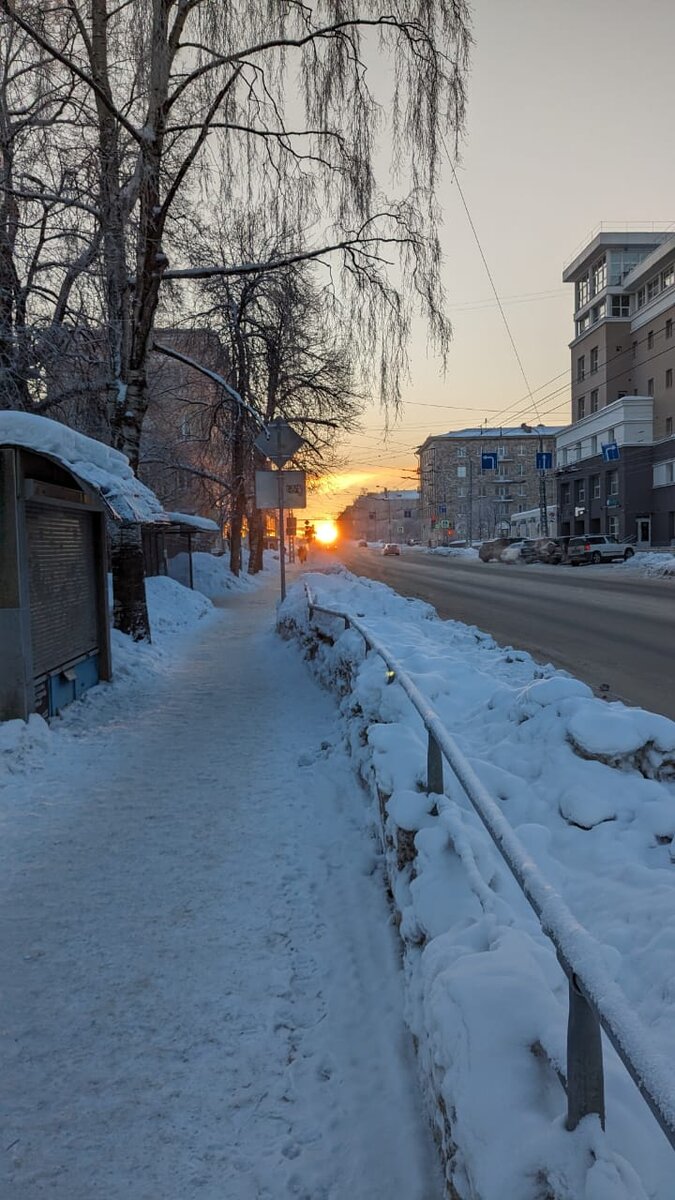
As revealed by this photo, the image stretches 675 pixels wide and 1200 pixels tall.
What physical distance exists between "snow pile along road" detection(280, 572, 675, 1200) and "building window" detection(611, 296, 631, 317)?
A: 56.1 metres

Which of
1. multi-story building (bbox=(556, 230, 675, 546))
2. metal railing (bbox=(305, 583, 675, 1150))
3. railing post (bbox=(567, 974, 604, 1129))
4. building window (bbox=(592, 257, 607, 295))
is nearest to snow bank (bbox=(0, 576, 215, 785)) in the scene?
metal railing (bbox=(305, 583, 675, 1150))

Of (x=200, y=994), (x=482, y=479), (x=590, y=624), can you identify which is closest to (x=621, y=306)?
(x=590, y=624)

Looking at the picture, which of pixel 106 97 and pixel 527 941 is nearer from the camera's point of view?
pixel 527 941

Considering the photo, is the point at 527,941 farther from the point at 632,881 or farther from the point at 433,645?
the point at 433,645

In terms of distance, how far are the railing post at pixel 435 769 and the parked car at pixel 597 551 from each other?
41965mm

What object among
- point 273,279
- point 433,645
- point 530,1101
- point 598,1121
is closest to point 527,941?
point 530,1101

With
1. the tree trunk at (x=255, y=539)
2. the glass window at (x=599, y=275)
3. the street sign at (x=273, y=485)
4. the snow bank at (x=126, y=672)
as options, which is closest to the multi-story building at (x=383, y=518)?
the glass window at (x=599, y=275)

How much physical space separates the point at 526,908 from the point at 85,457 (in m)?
5.73

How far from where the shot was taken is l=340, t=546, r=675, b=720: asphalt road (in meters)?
8.88

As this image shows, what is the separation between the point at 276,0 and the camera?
316 inches

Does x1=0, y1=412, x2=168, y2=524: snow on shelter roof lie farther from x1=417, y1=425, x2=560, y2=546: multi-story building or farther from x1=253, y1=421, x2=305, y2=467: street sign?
x1=417, y1=425, x2=560, y2=546: multi-story building

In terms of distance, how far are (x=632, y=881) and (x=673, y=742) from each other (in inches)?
47.7

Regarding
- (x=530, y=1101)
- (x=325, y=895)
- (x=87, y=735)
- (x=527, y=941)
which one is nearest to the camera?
(x=530, y=1101)

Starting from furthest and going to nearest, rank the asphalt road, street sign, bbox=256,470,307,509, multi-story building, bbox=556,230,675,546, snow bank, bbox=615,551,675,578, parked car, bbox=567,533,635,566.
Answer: multi-story building, bbox=556,230,675,546 < parked car, bbox=567,533,635,566 < snow bank, bbox=615,551,675,578 < street sign, bbox=256,470,307,509 < the asphalt road
